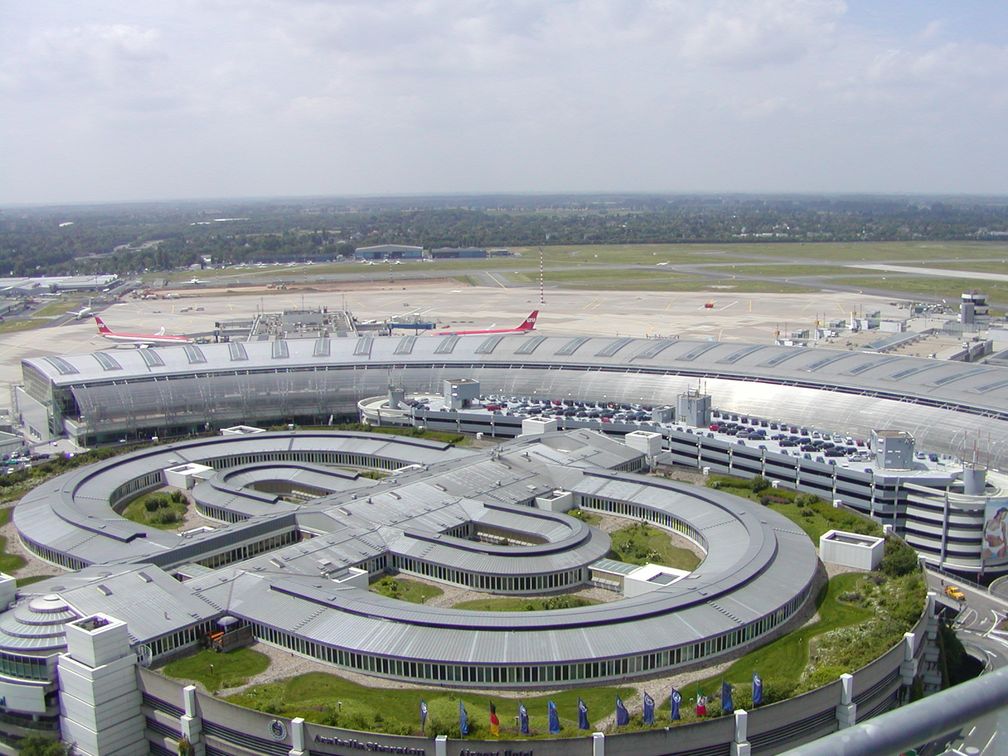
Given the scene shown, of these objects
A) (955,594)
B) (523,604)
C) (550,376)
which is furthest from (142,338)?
(955,594)

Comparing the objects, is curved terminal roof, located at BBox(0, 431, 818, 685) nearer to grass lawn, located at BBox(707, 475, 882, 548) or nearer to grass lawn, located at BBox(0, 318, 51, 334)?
grass lawn, located at BBox(707, 475, 882, 548)

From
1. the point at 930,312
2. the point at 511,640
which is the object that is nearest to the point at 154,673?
the point at 511,640

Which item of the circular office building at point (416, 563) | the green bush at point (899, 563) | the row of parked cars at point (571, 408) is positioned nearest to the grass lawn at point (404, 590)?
the circular office building at point (416, 563)

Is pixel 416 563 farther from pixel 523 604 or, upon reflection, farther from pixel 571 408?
pixel 571 408

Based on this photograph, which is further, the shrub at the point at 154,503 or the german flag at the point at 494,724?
the shrub at the point at 154,503

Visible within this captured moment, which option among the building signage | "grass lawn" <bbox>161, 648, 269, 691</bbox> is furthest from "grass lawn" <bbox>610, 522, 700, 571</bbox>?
the building signage

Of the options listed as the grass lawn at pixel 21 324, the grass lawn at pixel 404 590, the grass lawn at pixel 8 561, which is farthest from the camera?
the grass lawn at pixel 21 324

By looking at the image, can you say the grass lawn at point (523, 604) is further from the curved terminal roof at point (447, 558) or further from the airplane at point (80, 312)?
the airplane at point (80, 312)
